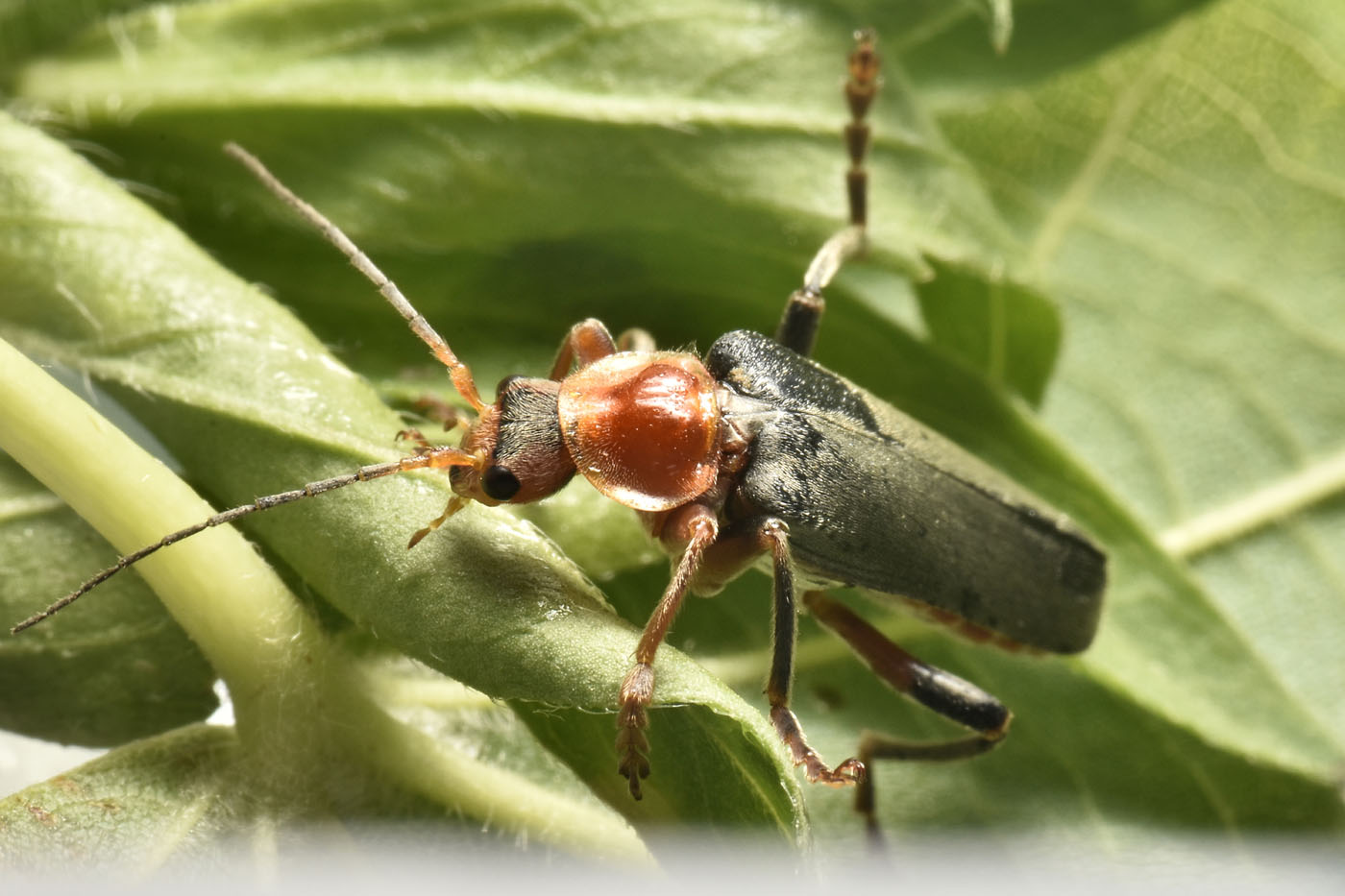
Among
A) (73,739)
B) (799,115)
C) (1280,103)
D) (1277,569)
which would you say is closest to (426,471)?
(73,739)

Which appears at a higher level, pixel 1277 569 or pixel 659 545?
pixel 1277 569

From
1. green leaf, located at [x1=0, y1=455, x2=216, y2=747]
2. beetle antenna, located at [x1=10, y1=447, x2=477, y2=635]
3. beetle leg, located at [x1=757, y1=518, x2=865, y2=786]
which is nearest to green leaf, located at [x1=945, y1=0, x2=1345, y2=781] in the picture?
beetle leg, located at [x1=757, y1=518, x2=865, y2=786]

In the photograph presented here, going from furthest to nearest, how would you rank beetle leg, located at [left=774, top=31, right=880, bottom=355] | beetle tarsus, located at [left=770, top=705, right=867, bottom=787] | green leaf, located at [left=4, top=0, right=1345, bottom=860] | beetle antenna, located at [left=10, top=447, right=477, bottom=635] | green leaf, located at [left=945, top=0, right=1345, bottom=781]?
green leaf, located at [left=945, top=0, right=1345, bottom=781] < beetle leg, located at [left=774, top=31, right=880, bottom=355] < beetle tarsus, located at [left=770, top=705, right=867, bottom=787] < green leaf, located at [left=4, top=0, right=1345, bottom=860] < beetle antenna, located at [left=10, top=447, right=477, bottom=635]

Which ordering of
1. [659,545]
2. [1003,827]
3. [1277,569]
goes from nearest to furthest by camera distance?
[659,545], [1003,827], [1277,569]

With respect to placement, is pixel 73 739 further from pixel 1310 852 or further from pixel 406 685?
pixel 1310 852

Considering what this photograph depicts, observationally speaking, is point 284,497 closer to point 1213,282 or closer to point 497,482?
point 497,482

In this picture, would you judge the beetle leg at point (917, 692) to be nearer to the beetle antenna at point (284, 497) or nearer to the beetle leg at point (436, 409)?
the beetle leg at point (436, 409)

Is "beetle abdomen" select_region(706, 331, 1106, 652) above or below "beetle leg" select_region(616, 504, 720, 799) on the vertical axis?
above

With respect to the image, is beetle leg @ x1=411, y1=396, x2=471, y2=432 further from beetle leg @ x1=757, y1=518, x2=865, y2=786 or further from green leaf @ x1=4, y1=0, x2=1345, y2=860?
beetle leg @ x1=757, y1=518, x2=865, y2=786

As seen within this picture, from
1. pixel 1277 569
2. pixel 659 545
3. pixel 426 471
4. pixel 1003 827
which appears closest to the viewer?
pixel 426 471
